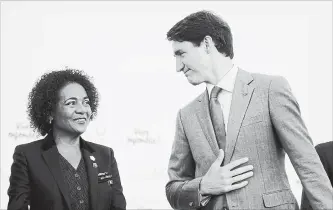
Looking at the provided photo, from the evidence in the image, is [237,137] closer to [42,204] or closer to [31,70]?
[42,204]

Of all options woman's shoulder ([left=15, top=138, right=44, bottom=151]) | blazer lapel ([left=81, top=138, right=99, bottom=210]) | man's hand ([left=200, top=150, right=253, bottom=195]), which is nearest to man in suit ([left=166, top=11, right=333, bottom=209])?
man's hand ([left=200, top=150, right=253, bottom=195])

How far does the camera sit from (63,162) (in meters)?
1.99

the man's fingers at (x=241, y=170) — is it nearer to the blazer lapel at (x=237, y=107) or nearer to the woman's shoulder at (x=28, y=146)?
the blazer lapel at (x=237, y=107)

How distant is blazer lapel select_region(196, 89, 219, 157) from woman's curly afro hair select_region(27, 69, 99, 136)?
0.87 metres

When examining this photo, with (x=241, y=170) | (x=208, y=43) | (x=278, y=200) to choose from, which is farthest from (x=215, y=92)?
(x=278, y=200)

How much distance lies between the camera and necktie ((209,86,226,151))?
1434mm

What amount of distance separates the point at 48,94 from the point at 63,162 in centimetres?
38

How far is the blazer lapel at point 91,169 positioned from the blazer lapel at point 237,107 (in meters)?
0.76

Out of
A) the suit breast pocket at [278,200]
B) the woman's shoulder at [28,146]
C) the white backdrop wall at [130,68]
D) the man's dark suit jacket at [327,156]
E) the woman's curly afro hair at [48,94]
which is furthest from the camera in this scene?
the white backdrop wall at [130,68]

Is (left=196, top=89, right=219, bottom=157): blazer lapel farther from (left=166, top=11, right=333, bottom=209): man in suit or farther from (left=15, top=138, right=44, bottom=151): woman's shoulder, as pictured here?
(left=15, top=138, right=44, bottom=151): woman's shoulder

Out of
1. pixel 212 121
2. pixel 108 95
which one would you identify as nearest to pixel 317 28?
pixel 108 95

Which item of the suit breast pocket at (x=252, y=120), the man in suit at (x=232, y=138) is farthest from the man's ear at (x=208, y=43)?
the suit breast pocket at (x=252, y=120)

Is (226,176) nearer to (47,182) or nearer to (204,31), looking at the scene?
(204,31)

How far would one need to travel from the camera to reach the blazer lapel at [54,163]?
1.88 metres
